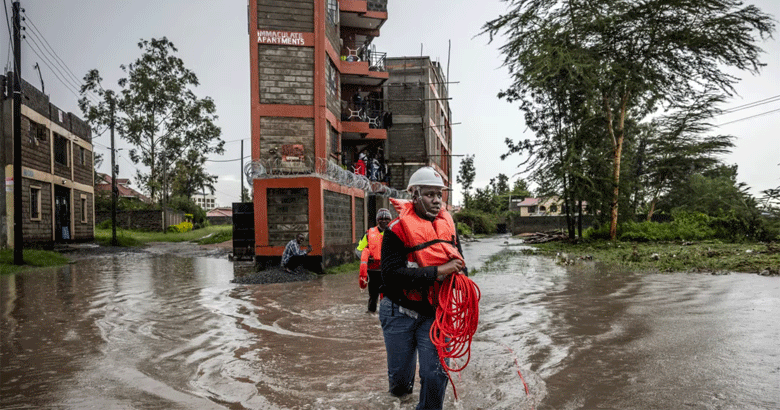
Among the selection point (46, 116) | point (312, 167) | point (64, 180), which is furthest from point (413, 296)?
point (64, 180)

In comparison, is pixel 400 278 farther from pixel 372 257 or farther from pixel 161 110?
pixel 161 110

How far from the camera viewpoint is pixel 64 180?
30.2 metres

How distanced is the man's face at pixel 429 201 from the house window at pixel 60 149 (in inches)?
1178

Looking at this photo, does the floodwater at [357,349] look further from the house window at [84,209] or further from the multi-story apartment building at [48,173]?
the house window at [84,209]

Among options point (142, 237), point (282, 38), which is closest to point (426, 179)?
point (282, 38)

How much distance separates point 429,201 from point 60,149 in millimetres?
30989

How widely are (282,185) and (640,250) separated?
12.8 metres

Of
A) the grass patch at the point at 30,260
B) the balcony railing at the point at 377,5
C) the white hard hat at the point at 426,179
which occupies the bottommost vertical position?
the grass patch at the point at 30,260

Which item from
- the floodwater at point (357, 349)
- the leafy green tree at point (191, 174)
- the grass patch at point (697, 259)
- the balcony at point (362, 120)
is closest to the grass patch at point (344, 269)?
the floodwater at point (357, 349)

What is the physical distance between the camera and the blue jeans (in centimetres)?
422

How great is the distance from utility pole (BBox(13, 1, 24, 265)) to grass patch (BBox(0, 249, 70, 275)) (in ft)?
1.38

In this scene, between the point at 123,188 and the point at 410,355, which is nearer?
the point at 410,355

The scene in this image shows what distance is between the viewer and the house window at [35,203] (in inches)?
1036

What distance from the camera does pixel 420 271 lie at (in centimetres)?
422
